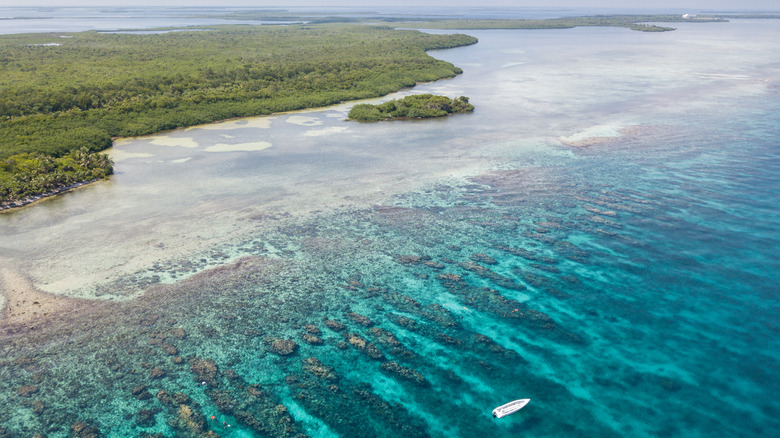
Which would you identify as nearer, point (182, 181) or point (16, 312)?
point (16, 312)

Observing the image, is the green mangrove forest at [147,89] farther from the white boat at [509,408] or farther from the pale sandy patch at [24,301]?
the white boat at [509,408]

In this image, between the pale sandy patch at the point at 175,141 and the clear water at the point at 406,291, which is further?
the pale sandy patch at the point at 175,141

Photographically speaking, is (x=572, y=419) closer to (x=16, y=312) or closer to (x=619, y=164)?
(x=16, y=312)

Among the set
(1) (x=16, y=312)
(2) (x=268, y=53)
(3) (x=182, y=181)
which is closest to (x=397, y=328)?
(1) (x=16, y=312)

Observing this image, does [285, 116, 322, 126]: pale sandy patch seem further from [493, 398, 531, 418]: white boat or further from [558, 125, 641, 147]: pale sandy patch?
[493, 398, 531, 418]: white boat

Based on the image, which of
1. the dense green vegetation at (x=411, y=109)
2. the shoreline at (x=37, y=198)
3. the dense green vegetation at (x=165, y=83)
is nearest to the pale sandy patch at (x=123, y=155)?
the dense green vegetation at (x=165, y=83)

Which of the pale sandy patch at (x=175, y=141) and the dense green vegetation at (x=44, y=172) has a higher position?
the pale sandy patch at (x=175, y=141)

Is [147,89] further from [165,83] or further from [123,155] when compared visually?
[123,155]
